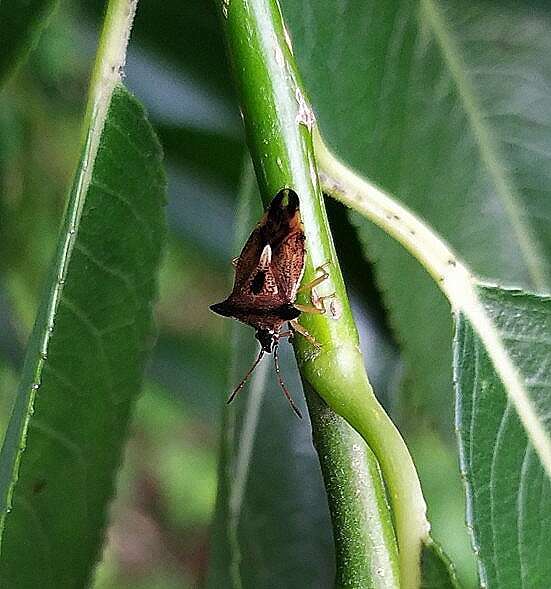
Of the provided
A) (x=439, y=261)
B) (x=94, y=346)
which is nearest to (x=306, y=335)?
(x=439, y=261)

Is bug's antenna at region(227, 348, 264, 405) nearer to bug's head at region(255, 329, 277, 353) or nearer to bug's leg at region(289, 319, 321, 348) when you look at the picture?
bug's head at region(255, 329, 277, 353)

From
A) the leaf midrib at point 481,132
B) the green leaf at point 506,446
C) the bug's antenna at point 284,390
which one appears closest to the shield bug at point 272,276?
the bug's antenna at point 284,390

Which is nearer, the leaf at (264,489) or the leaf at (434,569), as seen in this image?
the leaf at (434,569)

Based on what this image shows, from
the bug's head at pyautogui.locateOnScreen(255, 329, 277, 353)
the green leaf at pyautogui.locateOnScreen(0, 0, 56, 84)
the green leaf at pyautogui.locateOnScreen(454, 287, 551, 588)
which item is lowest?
the green leaf at pyautogui.locateOnScreen(454, 287, 551, 588)

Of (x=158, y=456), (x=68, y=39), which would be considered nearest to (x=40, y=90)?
(x=68, y=39)

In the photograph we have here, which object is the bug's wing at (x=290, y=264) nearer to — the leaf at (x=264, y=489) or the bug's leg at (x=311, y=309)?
the bug's leg at (x=311, y=309)

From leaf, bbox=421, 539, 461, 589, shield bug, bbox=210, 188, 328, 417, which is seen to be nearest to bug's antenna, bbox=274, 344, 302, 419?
shield bug, bbox=210, 188, 328, 417
